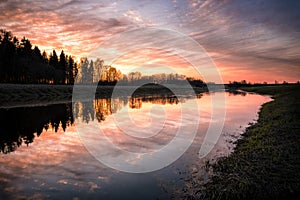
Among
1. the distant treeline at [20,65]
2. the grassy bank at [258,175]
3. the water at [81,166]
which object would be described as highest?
the distant treeline at [20,65]

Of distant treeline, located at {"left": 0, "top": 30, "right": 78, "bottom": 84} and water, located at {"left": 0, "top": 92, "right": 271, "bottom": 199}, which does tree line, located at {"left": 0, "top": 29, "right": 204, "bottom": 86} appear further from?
water, located at {"left": 0, "top": 92, "right": 271, "bottom": 199}

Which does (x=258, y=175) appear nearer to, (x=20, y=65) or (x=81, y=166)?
(x=81, y=166)

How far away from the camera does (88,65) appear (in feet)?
442

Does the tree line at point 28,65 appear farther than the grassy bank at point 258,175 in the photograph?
Yes

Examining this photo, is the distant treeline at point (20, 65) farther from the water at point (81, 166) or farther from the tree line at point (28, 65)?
the water at point (81, 166)

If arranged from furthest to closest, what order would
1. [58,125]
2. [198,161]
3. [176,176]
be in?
[58,125] < [198,161] < [176,176]

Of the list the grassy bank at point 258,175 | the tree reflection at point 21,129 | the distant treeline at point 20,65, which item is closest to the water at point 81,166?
the tree reflection at point 21,129

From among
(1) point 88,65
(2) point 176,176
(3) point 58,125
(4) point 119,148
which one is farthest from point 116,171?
(1) point 88,65

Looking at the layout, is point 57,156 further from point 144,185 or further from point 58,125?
point 58,125

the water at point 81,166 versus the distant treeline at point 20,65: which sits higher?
the distant treeline at point 20,65

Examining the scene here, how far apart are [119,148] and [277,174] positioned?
916 centimetres

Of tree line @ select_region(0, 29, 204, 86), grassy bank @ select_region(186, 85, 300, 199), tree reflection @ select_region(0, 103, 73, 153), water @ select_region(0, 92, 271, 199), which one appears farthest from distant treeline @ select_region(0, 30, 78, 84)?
grassy bank @ select_region(186, 85, 300, 199)

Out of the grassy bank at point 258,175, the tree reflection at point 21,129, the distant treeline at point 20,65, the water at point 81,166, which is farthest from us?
the distant treeline at point 20,65

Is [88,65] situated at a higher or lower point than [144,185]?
higher
